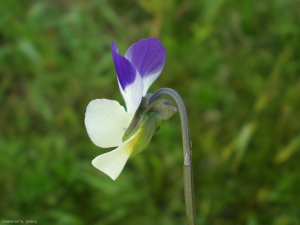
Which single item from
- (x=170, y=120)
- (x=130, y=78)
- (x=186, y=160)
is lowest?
(x=186, y=160)

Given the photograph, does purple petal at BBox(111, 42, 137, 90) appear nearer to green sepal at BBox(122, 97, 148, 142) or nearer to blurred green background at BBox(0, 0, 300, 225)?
green sepal at BBox(122, 97, 148, 142)

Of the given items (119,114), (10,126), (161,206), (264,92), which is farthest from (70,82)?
(119,114)

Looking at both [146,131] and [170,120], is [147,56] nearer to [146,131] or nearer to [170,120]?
[146,131]

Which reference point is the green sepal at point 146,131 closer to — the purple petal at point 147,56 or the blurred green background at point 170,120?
the purple petal at point 147,56

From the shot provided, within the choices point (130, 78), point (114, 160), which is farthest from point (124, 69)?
point (114, 160)

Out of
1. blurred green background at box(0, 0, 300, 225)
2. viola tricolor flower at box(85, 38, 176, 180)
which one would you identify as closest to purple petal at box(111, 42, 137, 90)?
viola tricolor flower at box(85, 38, 176, 180)

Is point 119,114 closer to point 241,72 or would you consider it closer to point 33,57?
point 33,57
